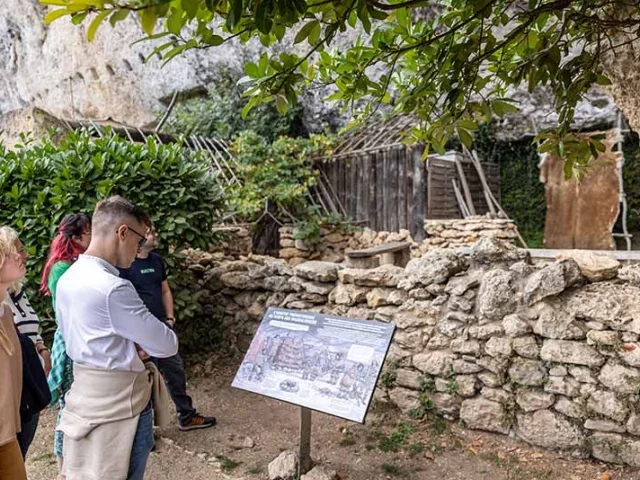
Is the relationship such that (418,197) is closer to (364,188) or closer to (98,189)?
(364,188)

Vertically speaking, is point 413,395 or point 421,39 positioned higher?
point 421,39

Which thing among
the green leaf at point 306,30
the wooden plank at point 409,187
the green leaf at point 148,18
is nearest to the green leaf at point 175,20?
the green leaf at point 148,18

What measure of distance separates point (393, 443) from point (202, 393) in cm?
203

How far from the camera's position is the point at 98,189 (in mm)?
4250

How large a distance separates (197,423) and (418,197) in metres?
6.77

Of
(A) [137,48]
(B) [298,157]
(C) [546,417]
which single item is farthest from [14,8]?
(C) [546,417]

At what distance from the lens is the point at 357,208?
10500mm

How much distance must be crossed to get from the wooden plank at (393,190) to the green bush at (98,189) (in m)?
5.65

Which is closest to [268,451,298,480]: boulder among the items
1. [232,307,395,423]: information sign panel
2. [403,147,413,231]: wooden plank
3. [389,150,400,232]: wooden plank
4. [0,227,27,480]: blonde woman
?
[232,307,395,423]: information sign panel

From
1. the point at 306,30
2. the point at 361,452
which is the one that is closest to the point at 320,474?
the point at 361,452

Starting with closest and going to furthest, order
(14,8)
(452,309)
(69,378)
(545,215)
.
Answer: (69,378), (452,309), (545,215), (14,8)

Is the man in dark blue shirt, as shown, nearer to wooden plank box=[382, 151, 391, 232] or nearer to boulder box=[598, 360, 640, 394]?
boulder box=[598, 360, 640, 394]

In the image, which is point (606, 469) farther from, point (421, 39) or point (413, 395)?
point (421, 39)

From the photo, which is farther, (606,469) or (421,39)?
(606,469)
